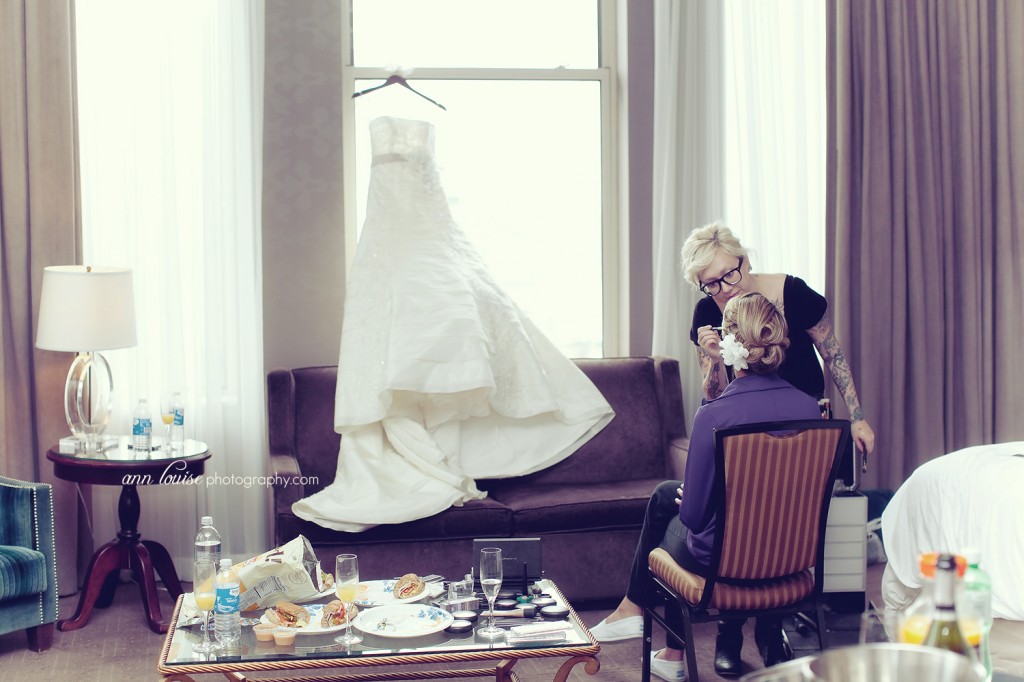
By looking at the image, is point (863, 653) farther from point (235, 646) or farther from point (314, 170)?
point (314, 170)

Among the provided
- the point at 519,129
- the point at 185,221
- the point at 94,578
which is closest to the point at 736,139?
the point at 519,129

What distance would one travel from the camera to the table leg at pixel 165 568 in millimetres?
3727

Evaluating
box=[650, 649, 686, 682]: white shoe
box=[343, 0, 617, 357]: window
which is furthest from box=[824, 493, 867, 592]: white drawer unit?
box=[343, 0, 617, 357]: window

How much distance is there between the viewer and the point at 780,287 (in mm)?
3174

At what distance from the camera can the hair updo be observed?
2602 millimetres

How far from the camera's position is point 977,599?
49.3 inches

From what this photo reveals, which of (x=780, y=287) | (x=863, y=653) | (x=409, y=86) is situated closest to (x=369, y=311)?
(x=409, y=86)

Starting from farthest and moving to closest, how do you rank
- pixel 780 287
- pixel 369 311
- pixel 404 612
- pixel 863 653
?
pixel 369 311 → pixel 780 287 → pixel 404 612 → pixel 863 653

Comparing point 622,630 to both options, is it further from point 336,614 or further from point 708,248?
point 708,248

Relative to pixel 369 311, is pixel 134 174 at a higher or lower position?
higher

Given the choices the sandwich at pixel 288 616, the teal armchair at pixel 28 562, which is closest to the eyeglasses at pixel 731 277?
the sandwich at pixel 288 616

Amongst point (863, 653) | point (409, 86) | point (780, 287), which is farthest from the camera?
point (409, 86)

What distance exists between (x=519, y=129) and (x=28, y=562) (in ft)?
8.66

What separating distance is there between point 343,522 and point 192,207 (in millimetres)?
1501
